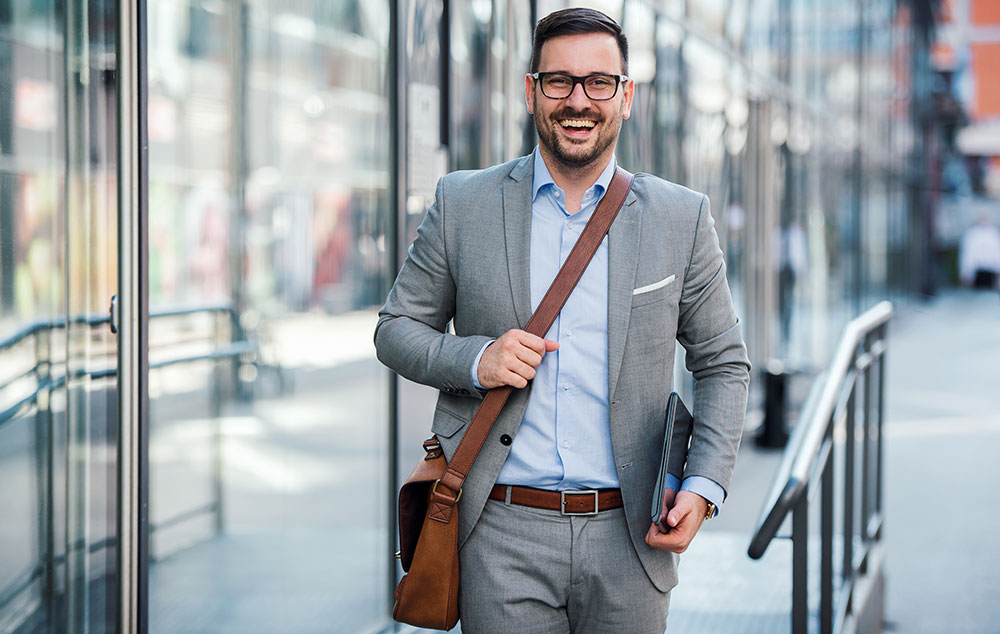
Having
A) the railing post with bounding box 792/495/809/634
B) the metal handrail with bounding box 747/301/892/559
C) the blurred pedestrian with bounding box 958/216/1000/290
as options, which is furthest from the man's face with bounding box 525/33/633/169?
the blurred pedestrian with bounding box 958/216/1000/290

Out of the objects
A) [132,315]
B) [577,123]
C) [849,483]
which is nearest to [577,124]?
[577,123]

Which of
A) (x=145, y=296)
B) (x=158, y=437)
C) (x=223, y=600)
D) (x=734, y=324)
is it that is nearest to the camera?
(x=734, y=324)

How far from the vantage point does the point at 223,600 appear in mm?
4980

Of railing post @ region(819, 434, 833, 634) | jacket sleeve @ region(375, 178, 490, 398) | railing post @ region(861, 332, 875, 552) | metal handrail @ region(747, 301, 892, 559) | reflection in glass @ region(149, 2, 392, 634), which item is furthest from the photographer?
reflection in glass @ region(149, 2, 392, 634)

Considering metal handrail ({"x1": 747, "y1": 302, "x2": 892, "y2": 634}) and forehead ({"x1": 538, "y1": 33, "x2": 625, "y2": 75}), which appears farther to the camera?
metal handrail ({"x1": 747, "y1": 302, "x2": 892, "y2": 634})

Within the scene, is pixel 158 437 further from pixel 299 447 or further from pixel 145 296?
pixel 145 296

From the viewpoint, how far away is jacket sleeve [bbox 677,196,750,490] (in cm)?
227

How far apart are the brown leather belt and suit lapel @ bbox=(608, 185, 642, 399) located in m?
0.18

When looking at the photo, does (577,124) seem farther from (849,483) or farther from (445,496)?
(849,483)

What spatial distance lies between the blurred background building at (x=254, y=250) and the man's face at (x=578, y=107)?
1203 mm

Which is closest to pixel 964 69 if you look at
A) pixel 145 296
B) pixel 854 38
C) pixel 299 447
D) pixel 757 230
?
pixel 854 38

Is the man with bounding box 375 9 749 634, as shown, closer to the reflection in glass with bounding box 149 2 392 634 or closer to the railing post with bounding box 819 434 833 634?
the railing post with bounding box 819 434 833 634

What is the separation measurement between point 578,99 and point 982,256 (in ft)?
99.7

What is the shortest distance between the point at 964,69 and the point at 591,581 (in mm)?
39257
